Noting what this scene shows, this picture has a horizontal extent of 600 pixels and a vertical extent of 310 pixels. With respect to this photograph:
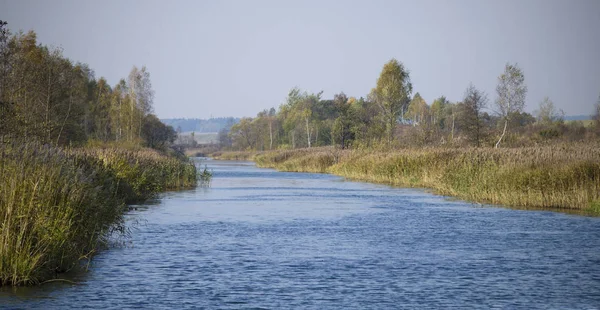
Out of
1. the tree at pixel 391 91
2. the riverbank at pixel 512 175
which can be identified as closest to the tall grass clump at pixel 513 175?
the riverbank at pixel 512 175

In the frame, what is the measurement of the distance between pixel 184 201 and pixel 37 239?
748 inches

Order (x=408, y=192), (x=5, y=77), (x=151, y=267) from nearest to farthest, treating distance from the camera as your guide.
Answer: (x=151, y=267), (x=5, y=77), (x=408, y=192)

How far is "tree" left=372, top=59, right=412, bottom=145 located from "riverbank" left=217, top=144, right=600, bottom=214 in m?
24.7

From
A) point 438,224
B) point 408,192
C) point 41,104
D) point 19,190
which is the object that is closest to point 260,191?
point 408,192

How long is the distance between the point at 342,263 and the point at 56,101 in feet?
115

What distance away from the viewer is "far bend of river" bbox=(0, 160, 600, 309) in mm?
11648

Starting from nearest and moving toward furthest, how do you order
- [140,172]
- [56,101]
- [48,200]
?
[48,200], [140,172], [56,101]

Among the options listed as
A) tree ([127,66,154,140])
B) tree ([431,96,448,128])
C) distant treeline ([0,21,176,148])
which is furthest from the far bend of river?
tree ([431,96,448,128])

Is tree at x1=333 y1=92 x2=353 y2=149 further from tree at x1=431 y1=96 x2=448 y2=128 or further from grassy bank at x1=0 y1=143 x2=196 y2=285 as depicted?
grassy bank at x1=0 y1=143 x2=196 y2=285

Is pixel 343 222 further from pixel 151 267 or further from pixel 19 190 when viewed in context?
pixel 19 190

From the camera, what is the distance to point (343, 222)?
2319 centimetres

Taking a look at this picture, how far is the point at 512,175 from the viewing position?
27547 millimetres

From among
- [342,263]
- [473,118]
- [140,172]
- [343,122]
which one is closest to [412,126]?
[343,122]

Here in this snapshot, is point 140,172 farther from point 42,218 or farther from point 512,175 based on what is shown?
point 42,218
